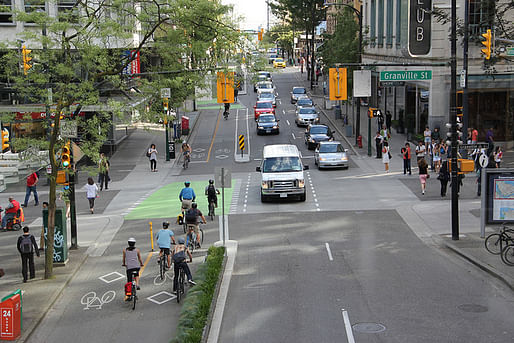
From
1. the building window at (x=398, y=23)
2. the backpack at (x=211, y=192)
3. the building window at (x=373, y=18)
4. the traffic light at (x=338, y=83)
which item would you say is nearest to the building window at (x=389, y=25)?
the building window at (x=398, y=23)

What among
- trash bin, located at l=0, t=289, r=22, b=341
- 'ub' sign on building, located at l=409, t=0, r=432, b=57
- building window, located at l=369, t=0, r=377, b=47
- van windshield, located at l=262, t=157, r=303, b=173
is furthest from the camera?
building window, located at l=369, t=0, r=377, b=47

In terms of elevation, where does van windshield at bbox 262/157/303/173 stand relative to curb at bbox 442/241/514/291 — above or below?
above

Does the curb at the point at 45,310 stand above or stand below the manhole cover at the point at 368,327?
below

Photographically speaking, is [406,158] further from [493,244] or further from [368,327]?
[368,327]

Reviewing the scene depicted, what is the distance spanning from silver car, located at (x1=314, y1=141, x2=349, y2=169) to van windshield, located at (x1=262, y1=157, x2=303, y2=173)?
710 cm

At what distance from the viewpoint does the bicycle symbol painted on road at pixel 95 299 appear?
55.5 ft

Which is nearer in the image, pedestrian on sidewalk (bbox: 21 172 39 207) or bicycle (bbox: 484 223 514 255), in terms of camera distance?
bicycle (bbox: 484 223 514 255)

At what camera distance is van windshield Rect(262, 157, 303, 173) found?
29.7m

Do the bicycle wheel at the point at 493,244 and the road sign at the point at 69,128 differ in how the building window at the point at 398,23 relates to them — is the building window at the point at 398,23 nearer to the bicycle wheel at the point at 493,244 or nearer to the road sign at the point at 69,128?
the bicycle wheel at the point at 493,244

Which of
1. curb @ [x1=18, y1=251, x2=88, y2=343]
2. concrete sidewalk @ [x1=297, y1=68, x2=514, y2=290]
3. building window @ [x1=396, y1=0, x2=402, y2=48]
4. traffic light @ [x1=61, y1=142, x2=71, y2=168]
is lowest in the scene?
curb @ [x1=18, y1=251, x2=88, y2=343]

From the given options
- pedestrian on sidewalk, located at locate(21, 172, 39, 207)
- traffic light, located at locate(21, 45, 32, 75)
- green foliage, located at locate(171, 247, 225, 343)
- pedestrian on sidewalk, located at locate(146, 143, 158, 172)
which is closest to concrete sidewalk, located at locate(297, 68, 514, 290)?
green foliage, located at locate(171, 247, 225, 343)

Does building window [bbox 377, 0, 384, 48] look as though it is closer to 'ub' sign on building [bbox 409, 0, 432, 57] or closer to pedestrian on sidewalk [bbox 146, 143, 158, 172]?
'ub' sign on building [bbox 409, 0, 432, 57]

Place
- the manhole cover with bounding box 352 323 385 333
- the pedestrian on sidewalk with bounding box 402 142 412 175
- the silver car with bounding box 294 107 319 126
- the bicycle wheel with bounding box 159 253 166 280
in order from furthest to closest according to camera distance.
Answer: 1. the silver car with bounding box 294 107 319 126
2. the pedestrian on sidewalk with bounding box 402 142 412 175
3. the bicycle wheel with bounding box 159 253 166 280
4. the manhole cover with bounding box 352 323 385 333

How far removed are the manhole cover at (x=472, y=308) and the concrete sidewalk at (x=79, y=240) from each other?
954 cm
